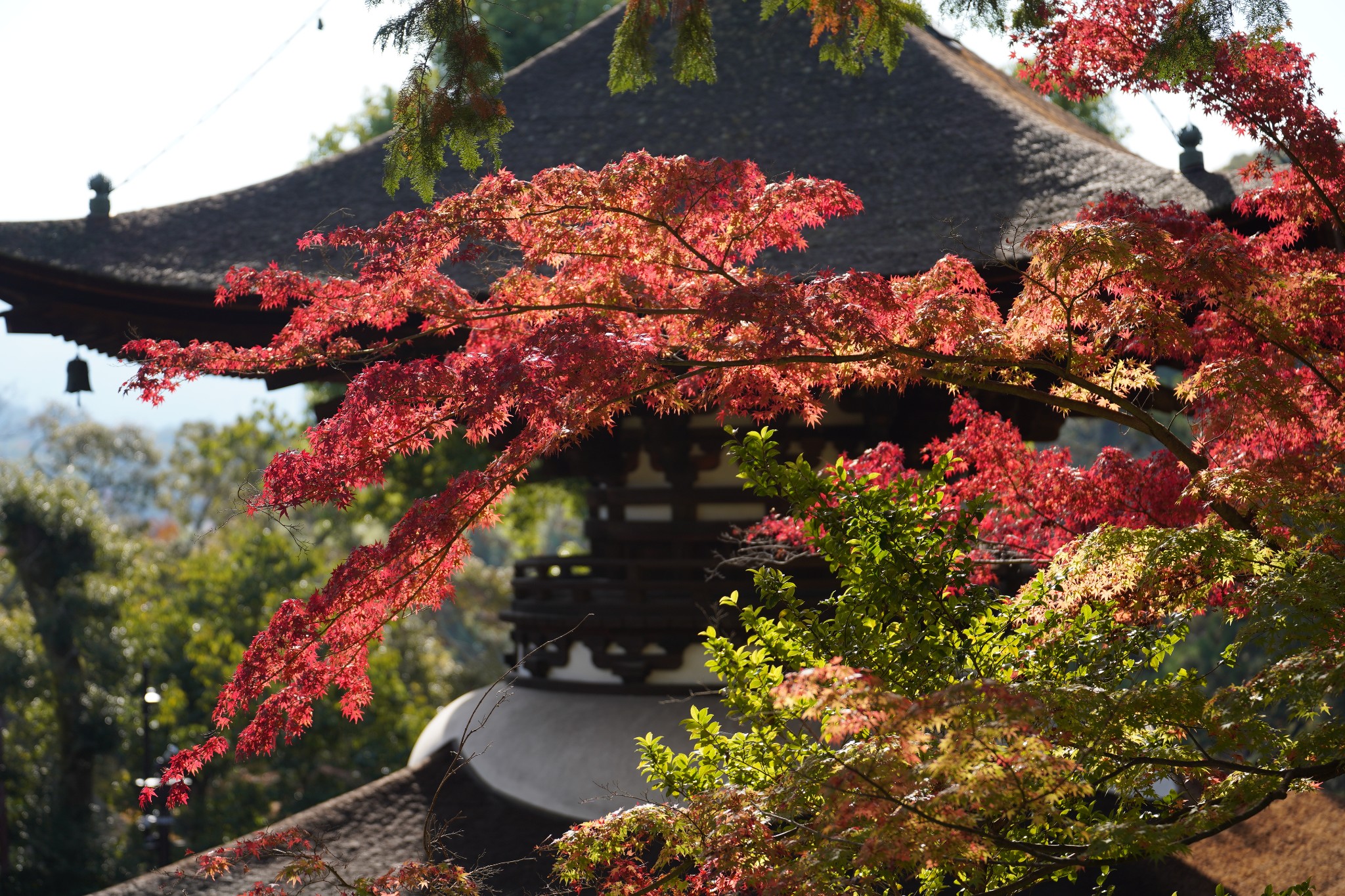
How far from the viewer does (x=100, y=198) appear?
21.9 feet

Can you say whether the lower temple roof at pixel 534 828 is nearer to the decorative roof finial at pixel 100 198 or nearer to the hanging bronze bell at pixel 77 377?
the hanging bronze bell at pixel 77 377

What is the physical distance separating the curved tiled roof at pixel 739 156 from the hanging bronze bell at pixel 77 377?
261 mm

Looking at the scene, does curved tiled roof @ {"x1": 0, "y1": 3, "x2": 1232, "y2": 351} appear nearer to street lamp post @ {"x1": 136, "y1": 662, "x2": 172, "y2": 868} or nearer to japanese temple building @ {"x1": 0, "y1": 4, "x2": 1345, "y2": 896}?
japanese temple building @ {"x1": 0, "y1": 4, "x2": 1345, "y2": 896}

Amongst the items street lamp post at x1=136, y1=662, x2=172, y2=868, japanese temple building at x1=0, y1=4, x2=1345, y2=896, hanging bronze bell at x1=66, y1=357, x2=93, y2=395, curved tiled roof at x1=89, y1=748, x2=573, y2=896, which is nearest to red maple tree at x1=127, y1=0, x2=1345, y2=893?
japanese temple building at x1=0, y1=4, x2=1345, y2=896

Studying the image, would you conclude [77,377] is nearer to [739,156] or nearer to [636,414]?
[636,414]

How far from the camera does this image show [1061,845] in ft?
10.1

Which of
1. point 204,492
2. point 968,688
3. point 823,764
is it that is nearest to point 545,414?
point 823,764

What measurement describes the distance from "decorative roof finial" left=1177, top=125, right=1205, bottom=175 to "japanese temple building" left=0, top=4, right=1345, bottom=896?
0.05 feet

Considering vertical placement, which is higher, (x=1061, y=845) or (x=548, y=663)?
(x=1061, y=845)

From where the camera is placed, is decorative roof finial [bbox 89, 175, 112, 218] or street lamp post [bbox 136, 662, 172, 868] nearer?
decorative roof finial [bbox 89, 175, 112, 218]

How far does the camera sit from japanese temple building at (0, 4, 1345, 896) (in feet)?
20.0

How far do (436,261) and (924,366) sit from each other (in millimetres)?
1689

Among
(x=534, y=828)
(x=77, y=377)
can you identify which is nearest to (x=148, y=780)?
(x=77, y=377)

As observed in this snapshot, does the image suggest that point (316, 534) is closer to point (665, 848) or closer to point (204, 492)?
point (204, 492)
